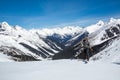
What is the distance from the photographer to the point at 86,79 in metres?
12.7

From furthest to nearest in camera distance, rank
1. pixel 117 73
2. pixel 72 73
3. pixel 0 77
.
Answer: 1. pixel 117 73
2. pixel 72 73
3. pixel 0 77

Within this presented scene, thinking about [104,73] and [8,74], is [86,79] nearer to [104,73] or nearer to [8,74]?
[104,73]

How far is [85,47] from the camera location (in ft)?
70.0

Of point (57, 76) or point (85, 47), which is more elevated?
point (85, 47)

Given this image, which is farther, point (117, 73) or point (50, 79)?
point (117, 73)

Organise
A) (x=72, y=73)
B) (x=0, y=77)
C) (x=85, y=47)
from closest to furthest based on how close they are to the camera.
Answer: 1. (x=0, y=77)
2. (x=72, y=73)
3. (x=85, y=47)

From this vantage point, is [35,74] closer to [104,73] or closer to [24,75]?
[24,75]

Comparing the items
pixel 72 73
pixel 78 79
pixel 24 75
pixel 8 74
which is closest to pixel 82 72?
pixel 72 73

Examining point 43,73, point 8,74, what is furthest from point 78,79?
point 8,74

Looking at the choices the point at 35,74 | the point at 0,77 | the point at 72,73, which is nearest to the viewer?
the point at 0,77

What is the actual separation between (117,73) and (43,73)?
5574 millimetres

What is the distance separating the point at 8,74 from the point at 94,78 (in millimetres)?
5630

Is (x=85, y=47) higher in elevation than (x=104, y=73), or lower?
higher

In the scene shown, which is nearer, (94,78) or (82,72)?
(94,78)
